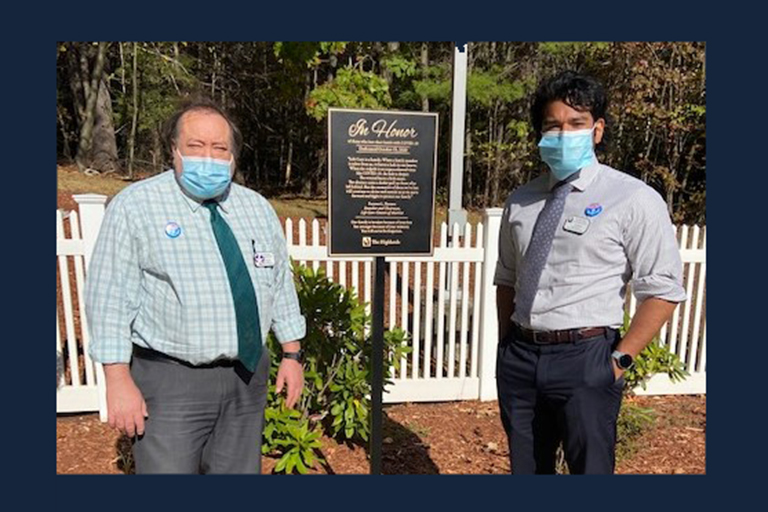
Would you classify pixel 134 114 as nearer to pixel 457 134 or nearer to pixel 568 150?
pixel 457 134

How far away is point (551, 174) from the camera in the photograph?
245 centimetres

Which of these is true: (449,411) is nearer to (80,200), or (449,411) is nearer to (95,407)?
(95,407)

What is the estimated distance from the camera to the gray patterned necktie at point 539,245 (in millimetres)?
2291

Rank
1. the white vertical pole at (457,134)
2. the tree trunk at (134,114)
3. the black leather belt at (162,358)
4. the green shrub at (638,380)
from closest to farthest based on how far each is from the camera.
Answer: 1. the black leather belt at (162,358)
2. the green shrub at (638,380)
3. the white vertical pole at (457,134)
4. the tree trunk at (134,114)

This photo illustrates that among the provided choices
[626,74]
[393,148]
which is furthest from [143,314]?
[626,74]

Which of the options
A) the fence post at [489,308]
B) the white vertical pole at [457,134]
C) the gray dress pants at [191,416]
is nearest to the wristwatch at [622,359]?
the gray dress pants at [191,416]

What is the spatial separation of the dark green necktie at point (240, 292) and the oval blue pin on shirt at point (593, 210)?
1321 millimetres

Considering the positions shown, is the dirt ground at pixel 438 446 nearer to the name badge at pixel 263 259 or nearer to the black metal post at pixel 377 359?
the black metal post at pixel 377 359

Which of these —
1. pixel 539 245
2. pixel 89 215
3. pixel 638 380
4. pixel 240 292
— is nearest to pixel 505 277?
pixel 539 245

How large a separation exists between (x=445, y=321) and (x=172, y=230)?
11.0 ft

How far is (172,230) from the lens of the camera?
6.82 ft

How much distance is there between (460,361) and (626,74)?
35.3ft

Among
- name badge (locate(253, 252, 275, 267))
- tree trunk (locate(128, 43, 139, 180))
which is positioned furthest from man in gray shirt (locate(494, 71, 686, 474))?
tree trunk (locate(128, 43, 139, 180))

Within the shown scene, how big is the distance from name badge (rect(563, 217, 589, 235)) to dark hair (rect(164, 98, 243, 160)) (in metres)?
1.35
